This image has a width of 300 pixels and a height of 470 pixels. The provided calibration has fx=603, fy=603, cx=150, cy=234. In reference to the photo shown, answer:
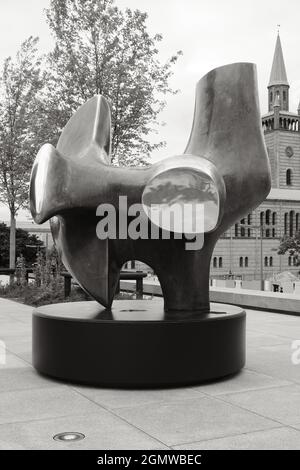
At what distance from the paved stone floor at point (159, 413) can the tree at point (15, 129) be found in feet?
48.3

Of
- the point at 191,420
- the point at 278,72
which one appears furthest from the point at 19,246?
the point at 278,72

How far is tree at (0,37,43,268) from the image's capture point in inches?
834

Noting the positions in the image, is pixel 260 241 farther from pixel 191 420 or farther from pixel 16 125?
pixel 191 420

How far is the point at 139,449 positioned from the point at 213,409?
1220mm

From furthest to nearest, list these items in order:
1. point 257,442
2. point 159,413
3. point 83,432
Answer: point 159,413 → point 83,432 → point 257,442

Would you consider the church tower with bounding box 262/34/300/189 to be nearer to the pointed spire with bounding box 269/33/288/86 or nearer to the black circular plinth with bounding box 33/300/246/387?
the pointed spire with bounding box 269/33/288/86

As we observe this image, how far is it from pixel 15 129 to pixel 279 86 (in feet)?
315

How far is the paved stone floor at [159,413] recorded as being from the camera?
418cm

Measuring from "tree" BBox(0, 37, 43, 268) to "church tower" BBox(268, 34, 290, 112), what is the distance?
295 ft

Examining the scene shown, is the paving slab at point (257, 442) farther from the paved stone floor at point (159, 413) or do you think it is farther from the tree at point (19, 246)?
the tree at point (19, 246)

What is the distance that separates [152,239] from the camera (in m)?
6.77

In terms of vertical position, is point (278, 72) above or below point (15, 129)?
above
